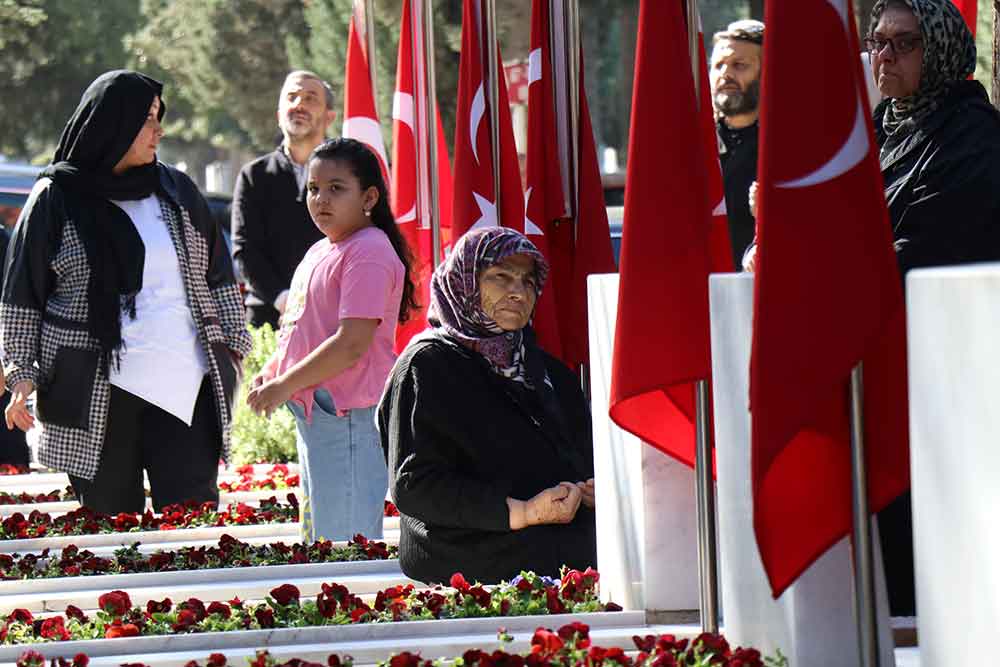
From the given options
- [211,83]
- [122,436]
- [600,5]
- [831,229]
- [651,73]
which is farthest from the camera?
[211,83]

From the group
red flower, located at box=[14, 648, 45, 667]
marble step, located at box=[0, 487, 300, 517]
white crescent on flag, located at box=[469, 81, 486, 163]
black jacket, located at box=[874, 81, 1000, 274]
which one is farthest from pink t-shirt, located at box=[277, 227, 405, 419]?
red flower, located at box=[14, 648, 45, 667]

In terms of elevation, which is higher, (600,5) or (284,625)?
(600,5)

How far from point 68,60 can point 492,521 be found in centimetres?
2955

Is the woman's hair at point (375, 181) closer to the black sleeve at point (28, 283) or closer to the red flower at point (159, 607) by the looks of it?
the black sleeve at point (28, 283)

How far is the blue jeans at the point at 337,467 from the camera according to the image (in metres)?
6.47

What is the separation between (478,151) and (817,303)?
412cm

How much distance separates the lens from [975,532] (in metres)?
2.71

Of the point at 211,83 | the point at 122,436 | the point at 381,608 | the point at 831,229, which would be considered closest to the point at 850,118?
the point at 831,229

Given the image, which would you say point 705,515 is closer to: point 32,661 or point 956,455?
point 956,455

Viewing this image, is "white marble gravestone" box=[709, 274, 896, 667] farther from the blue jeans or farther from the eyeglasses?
the blue jeans

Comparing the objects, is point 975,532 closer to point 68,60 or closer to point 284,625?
point 284,625

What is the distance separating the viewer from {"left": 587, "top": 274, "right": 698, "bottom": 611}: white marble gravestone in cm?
409

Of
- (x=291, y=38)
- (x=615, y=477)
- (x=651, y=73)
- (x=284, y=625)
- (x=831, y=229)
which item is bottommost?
(x=284, y=625)

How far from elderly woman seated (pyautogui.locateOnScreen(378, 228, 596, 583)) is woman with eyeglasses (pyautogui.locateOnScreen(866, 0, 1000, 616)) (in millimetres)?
991
